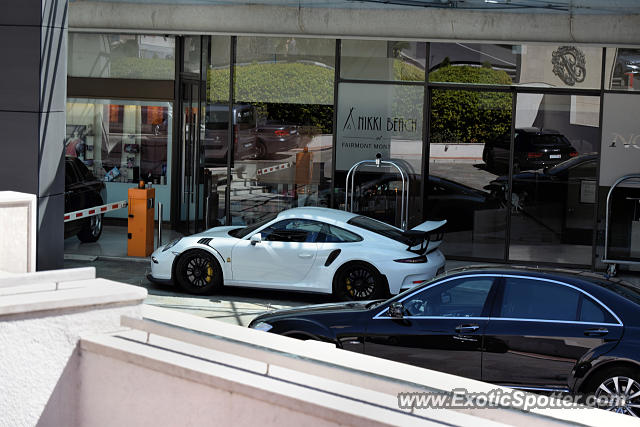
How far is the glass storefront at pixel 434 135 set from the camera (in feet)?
52.7

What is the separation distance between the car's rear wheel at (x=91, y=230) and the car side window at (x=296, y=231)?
18.2 ft

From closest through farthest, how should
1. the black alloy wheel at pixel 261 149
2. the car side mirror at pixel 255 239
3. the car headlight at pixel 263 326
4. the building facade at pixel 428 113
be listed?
the car headlight at pixel 263 326
the car side mirror at pixel 255 239
the building facade at pixel 428 113
the black alloy wheel at pixel 261 149

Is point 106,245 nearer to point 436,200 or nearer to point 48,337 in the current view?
point 436,200

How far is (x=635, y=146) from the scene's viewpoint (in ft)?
52.1

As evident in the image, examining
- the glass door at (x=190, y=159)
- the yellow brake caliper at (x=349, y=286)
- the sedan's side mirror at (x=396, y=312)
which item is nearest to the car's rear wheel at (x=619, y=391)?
the sedan's side mirror at (x=396, y=312)

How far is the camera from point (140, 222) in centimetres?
1591

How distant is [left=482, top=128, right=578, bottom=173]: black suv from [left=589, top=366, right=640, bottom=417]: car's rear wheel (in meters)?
9.07

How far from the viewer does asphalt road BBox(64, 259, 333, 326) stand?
12.0 meters

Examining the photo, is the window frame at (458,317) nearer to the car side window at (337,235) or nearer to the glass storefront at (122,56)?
the car side window at (337,235)

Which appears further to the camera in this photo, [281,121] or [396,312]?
[281,121]

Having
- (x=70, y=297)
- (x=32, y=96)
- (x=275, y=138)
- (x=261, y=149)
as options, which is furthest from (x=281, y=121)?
(x=70, y=297)

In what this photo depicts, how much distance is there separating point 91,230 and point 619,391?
474 inches

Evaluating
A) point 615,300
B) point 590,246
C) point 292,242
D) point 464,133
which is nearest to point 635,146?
point 590,246

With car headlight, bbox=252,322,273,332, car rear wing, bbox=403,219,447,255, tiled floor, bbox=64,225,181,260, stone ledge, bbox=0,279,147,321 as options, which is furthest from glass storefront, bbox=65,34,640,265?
stone ledge, bbox=0,279,147,321
